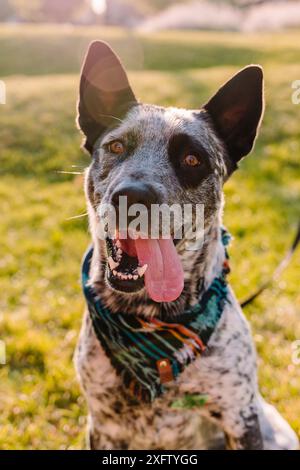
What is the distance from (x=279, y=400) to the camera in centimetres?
405

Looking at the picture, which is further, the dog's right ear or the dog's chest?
the dog's right ear

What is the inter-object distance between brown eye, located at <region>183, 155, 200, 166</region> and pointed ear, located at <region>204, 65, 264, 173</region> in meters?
0.33

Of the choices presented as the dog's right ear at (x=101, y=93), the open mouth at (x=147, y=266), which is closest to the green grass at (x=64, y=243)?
the dog's right ear at (x=101, y=93)

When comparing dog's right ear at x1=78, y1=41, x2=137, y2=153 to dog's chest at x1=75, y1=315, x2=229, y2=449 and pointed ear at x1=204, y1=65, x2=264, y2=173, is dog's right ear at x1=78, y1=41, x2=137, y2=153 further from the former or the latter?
dog's chest at x1=75, y1=315, x2=229, y2=449

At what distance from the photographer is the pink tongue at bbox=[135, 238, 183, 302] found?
8.33 feet

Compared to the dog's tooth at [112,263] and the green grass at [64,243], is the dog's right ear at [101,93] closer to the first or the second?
the green grass at [64,243]

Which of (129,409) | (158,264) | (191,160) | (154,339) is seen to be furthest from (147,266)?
(129,409)

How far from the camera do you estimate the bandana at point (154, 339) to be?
9.09ft

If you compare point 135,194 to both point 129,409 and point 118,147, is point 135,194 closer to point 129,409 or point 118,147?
point 118,147

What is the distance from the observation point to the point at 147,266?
253 centimetres

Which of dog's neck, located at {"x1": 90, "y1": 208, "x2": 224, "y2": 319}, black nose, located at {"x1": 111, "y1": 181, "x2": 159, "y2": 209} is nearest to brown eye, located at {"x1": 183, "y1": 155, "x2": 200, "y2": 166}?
dog's neck, located at {"x1": 90, "y1": 208, "x2": 224, "y2": 319}

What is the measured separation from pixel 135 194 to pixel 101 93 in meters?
0.94

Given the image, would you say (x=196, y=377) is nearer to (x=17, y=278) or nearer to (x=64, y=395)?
(x=64, y=395)

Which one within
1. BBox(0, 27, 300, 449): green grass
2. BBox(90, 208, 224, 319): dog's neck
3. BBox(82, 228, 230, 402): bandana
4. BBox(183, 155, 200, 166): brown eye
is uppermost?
BBox(183, 155, 200, 166): brown eye
